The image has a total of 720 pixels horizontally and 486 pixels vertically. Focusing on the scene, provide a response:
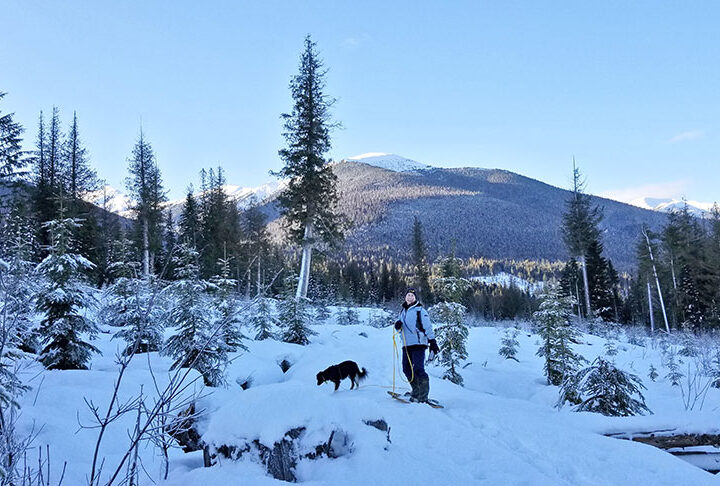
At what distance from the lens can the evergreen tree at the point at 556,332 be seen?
10414 mm

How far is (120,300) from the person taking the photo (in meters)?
10.2

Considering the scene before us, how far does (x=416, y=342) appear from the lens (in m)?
6.82

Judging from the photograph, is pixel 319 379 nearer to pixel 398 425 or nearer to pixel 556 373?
pixel 398 425

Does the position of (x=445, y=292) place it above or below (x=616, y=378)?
above

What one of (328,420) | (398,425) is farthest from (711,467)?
(328,420)

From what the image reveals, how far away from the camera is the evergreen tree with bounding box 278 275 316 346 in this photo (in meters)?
13.1

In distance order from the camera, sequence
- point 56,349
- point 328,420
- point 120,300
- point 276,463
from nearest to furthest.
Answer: point 276,463, point 328,420, point 56,349, point 120,300

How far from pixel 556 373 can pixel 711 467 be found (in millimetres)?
6848

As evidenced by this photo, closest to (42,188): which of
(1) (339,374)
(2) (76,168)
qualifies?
(2) (76,168)

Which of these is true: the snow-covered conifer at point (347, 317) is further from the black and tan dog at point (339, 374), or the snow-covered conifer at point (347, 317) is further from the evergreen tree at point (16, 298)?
the evergreen tree at point (16, 298)

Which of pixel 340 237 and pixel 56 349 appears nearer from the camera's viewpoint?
pixel 56 349

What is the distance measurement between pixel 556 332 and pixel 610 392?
15.1 ft

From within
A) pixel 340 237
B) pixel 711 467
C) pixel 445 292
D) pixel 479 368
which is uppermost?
pixel 340 237

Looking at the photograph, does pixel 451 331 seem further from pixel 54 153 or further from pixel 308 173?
pixel 54 153
